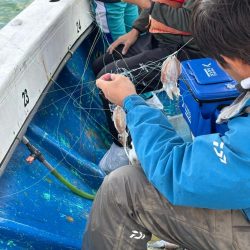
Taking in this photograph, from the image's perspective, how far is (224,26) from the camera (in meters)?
1.11

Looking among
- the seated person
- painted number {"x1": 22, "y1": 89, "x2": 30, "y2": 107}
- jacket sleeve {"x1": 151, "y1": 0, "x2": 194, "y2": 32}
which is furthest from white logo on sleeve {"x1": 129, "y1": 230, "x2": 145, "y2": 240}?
the seated person

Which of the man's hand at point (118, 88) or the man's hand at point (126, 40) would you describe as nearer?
the man's hand at point (118, 88)

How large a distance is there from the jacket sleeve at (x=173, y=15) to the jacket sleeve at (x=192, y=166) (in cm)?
107

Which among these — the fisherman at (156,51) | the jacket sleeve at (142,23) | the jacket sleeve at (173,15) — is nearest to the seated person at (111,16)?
→ the jacket sleeve at (142,23)

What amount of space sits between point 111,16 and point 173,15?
32.8 inches

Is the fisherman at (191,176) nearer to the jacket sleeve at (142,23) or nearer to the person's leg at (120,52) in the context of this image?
the person's leg at (120,52)

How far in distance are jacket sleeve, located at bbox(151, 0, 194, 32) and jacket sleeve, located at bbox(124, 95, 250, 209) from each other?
3.50 ft

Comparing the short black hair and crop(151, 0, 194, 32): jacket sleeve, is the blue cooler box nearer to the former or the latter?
crop(151, 0, 194, 32): jacket sleeve

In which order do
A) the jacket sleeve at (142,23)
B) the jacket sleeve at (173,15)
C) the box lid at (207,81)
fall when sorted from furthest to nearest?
the jacket sleeve at (142,23), the jacket sleeve at (173,15), the box lid at (207,81)

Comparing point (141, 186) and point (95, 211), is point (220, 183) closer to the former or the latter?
point (141, 186)

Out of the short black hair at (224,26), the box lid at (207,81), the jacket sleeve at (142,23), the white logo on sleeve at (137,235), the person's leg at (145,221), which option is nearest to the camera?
the short black hair at (224,26)

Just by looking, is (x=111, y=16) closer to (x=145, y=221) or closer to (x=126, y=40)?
(x=126, y=40)

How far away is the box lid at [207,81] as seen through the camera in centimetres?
189

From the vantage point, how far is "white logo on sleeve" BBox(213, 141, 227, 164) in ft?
3.65
